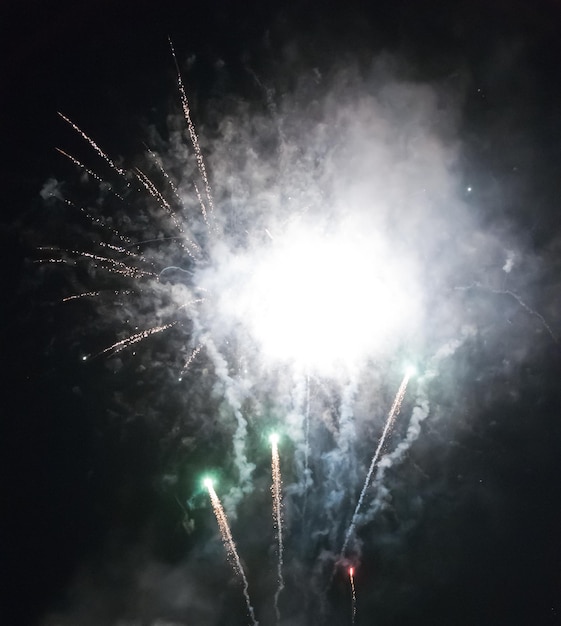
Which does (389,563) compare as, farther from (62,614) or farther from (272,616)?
(62,614)

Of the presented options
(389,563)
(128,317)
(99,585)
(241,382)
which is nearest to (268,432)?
(241,382)

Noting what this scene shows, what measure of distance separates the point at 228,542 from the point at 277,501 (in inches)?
155

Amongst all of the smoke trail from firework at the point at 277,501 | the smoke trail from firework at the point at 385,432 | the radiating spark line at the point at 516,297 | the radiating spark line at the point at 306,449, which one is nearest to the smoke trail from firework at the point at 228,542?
the smoke trail from firework at the point at 277,501

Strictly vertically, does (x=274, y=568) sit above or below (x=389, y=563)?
below

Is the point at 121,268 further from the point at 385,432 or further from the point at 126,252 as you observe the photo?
the point at 385,432

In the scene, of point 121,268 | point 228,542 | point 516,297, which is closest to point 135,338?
point 121,268

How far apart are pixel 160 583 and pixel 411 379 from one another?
16.9m

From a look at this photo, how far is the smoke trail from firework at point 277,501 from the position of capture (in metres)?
20.2

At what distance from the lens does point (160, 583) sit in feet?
→ 79.7

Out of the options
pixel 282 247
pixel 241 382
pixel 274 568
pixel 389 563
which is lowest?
pixel 274 568

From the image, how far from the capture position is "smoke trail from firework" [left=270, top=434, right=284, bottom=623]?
66.4 ft

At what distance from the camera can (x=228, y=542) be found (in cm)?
2303

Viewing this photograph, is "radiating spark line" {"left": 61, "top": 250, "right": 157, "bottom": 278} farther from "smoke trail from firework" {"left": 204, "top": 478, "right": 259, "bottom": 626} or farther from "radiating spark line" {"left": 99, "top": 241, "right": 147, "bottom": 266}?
"smoke trail from firework" {"left": 204, "top": 478, "right": 259, "bottom": 626}

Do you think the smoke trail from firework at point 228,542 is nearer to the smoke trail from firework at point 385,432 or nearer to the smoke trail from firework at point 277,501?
the smoke trail from firework at point 277,501
